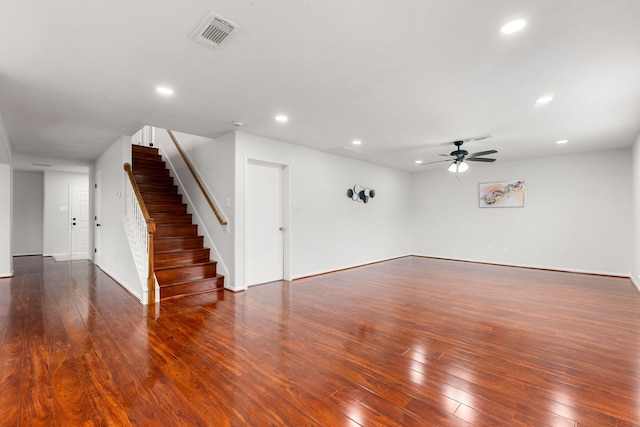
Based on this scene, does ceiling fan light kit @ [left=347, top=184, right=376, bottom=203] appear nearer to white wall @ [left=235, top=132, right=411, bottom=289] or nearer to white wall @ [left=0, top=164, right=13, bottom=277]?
white wall @ [left=235, top=132, right=411, bottom=289]

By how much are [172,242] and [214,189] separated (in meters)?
1.14

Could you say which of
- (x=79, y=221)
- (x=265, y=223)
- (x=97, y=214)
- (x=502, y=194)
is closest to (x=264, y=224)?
(x=265, y=223)

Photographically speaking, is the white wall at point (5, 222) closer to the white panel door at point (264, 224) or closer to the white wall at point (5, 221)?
the white wall at point (5, 221)

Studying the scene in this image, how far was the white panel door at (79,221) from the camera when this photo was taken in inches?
340

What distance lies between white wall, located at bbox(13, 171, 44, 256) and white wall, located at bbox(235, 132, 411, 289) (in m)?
8.20

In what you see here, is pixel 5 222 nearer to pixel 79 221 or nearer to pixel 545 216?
pixel 79 221

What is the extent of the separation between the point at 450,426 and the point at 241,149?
14.1 feet

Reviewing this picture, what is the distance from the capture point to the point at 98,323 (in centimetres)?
323

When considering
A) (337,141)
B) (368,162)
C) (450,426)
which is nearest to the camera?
(450,426)

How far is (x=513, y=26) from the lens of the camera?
206cm

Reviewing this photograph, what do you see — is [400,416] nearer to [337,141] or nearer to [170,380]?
[170,380]

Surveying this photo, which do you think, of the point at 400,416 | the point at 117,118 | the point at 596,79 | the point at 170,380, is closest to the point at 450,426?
the point at 400,416

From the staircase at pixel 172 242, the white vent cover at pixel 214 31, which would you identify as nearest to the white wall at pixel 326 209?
the staircase at pixel 172 242

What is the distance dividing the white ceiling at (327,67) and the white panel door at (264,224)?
0.92 m
